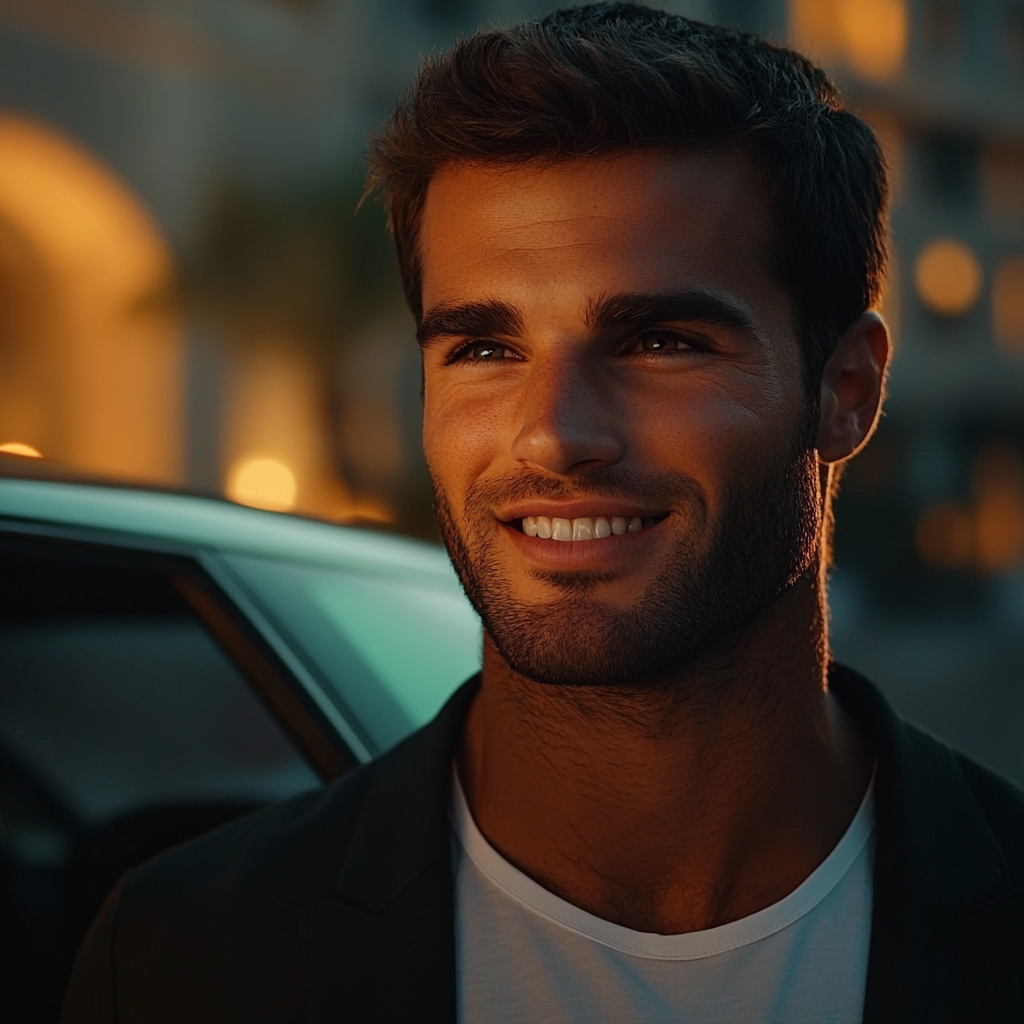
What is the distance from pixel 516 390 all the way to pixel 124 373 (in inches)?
559

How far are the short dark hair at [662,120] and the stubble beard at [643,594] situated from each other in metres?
0.34

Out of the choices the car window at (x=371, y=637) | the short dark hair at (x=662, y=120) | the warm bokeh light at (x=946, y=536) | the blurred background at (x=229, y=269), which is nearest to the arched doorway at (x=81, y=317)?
the blurred background at (x=229, y=269)

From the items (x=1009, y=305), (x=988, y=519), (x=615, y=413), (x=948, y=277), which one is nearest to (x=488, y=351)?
(x=615, y=413)

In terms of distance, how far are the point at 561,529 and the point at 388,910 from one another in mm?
611

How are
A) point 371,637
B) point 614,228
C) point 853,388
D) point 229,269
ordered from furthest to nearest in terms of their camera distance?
point 229,269
point 371,637
point 853,388
point 614,228

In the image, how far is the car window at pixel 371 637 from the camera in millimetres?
2566

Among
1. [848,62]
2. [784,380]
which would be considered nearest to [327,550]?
[784,380]

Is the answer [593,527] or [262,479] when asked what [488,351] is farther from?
[262,479]

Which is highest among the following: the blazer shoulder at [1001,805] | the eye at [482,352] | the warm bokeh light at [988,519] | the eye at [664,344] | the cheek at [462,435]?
the eye at [664,344]

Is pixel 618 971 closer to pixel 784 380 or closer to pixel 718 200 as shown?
pixel 784 380

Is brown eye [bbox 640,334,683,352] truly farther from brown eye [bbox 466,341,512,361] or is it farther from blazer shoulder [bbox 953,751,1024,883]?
blazer shoulder [bbox 953,751,1024,883]

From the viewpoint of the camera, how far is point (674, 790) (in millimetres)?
2088

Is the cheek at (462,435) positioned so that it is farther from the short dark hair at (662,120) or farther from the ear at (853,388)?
the ear at (853,388)

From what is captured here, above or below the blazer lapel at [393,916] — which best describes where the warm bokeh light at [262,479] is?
below
